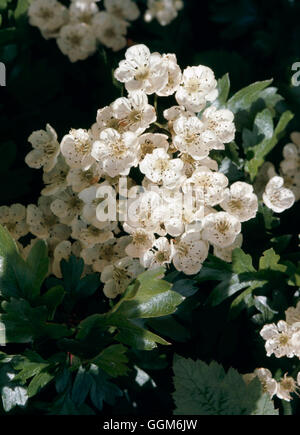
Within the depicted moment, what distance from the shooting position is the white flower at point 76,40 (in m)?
1.27

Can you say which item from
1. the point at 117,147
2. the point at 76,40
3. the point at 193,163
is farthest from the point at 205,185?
the point at 76,40

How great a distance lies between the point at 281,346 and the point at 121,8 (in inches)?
36.9

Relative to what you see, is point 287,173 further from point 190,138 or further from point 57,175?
point 57,175

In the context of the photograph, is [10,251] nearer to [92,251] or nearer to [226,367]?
[92,251]

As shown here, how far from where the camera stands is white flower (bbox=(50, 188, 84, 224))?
103cm

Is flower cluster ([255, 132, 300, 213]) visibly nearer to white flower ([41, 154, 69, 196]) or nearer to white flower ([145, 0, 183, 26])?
white flower ([41, 154, 69, 196])

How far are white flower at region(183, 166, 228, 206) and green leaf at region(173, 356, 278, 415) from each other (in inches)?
11.8

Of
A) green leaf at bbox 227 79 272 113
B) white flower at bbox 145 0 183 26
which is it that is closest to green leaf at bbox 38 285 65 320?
green leaf at bbox 227 79 272 113

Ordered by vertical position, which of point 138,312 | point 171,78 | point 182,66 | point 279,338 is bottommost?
point 279,338

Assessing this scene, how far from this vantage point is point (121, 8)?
4.56ft

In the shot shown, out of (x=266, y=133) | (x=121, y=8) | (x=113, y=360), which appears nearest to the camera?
(x=113, y=360)

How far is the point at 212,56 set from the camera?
1.46 meters

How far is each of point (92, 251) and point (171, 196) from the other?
0.19m

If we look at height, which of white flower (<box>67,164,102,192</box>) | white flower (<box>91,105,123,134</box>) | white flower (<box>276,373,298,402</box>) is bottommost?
white flower (<box>276,373,298,402</box>)
